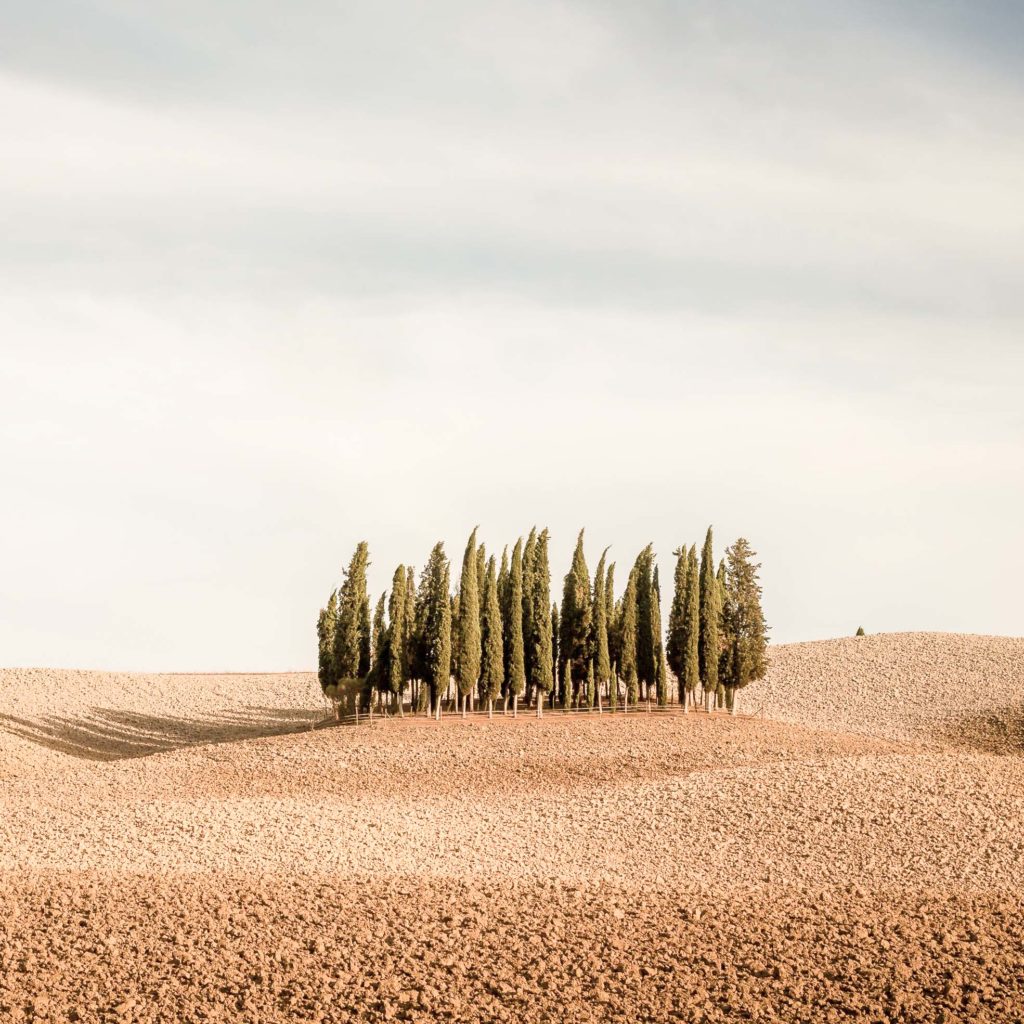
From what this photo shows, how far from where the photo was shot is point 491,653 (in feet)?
128

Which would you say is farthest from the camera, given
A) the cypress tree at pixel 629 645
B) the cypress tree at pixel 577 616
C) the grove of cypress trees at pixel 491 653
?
the cypress tree at pixel 577 616

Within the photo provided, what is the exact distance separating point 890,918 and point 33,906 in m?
12.4

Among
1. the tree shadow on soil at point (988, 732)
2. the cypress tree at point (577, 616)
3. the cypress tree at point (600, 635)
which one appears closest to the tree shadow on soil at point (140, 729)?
the cypress tree at point (577, 616)

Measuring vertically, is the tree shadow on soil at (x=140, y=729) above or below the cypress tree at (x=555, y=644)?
below

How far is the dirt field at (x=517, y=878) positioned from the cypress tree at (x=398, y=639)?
10.5 feet

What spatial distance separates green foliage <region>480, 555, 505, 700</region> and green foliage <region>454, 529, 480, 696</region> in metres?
0.53

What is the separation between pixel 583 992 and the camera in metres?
12.2

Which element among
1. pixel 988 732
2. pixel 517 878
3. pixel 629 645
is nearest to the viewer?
pixel 517 878

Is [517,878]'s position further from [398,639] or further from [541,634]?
[541,634]

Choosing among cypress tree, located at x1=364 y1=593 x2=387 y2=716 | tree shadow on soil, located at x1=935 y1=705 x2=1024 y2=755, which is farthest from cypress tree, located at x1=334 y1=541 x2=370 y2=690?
tree shadow on soil, located at x1=935 y1=705 x2=1024 y2=755

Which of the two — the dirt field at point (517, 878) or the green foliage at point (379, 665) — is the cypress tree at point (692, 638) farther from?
the green foliage at point (379, 665)

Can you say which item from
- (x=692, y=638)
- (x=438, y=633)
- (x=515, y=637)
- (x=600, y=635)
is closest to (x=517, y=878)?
(x=438, y=633)

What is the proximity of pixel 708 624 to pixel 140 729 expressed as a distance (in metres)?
24.0

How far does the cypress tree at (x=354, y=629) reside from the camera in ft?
132
